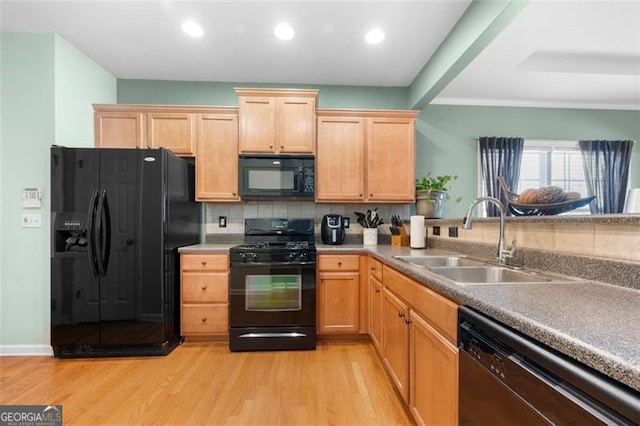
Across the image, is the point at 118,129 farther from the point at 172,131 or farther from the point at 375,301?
the point at 375,301

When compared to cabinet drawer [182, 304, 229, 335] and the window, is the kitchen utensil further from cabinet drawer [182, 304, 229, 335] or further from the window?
the window

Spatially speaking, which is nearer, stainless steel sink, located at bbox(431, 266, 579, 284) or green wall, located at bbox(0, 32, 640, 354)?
stainless steel sink, located at bbox(431, 266, 579, 284)

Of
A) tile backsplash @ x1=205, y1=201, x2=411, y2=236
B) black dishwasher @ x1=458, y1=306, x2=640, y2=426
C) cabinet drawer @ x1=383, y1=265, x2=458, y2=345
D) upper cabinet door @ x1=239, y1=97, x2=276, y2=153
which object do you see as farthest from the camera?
tile backsplash @ x1=205, y1=201, x2=411, y2=236

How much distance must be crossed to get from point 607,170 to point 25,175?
6460mm

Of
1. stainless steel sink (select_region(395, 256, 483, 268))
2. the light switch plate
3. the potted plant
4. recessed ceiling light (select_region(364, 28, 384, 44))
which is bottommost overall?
stainless steel sink (select_region(395, 256, 483, 268))

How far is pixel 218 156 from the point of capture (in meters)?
2.92

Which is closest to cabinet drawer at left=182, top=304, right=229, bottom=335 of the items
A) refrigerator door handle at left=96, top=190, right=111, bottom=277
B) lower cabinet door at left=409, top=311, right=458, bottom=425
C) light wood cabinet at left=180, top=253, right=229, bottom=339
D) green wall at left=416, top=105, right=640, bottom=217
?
light wood cabinet at left=180, top=253, right=229, bottom=339

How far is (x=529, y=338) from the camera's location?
73 centimetres

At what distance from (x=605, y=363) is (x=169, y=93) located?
386cm

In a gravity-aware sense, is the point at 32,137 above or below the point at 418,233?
above

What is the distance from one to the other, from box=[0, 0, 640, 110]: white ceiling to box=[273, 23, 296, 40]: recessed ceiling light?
5 centimetres

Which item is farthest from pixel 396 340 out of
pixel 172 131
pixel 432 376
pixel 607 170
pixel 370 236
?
pixel 607 170

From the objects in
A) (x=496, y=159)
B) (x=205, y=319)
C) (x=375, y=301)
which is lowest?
(x=205, y=319)

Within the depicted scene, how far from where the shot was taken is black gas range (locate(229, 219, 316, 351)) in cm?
249
